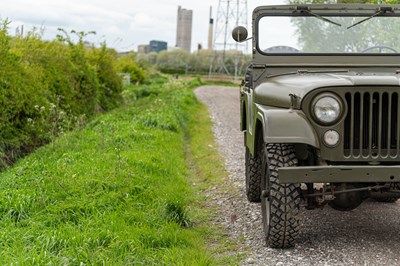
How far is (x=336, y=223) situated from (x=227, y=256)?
1.51 metres

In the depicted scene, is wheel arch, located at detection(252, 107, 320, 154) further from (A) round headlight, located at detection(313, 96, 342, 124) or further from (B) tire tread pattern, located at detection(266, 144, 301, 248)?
(B) tire tread pattern, located at detection(266, 144, 301, 248)

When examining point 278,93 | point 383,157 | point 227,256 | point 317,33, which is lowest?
point 227,256

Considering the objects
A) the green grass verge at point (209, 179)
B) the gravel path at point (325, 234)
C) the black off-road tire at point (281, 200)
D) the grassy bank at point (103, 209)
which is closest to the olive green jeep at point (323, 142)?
the black off-road tire at point (281, 200)

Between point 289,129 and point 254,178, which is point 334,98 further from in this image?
point 254,178

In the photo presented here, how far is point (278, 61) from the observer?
20.0 feet

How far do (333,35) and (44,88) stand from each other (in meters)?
7.95

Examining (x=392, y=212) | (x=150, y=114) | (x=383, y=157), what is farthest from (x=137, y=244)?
(x=150, y=114)

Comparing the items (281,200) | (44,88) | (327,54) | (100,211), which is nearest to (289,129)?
(281,200)

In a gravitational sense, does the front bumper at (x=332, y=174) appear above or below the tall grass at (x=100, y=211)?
above

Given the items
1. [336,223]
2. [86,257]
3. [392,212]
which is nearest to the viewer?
[86,257]

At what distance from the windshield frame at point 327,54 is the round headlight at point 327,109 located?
1.55 metres

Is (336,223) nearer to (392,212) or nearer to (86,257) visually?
(392,212)

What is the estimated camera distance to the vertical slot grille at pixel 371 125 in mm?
4566

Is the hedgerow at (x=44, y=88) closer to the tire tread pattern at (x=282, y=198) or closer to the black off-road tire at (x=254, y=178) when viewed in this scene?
the black off-road tire at (x=254, y=178)
